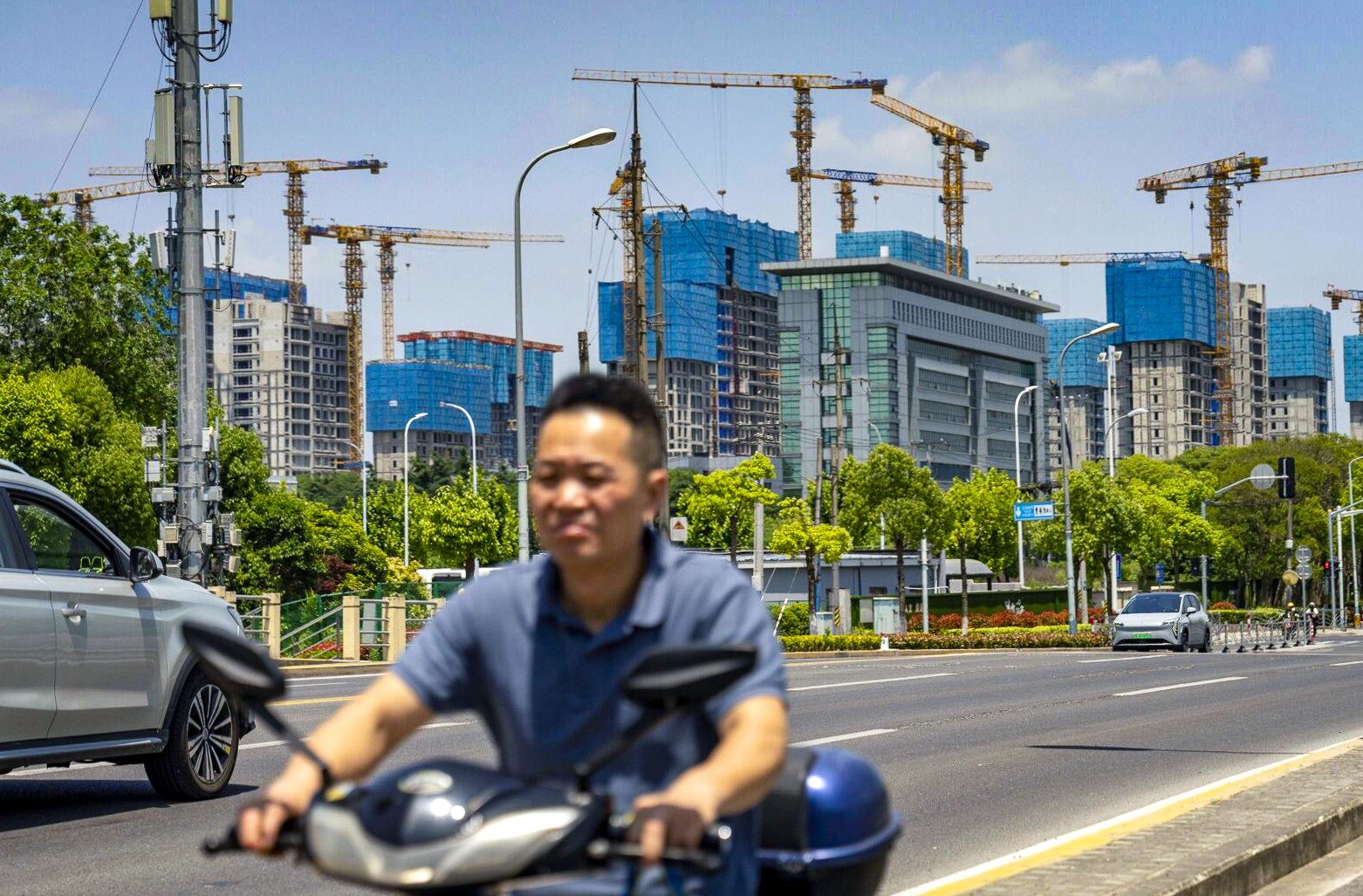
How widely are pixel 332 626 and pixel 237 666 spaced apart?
33.9 meters

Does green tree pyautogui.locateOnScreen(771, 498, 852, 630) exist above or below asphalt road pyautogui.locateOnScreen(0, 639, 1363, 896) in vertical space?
above

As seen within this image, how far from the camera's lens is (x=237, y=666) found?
310cm

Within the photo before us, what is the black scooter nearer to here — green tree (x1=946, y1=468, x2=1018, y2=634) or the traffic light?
the traffic light

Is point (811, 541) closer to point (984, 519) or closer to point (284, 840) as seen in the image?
point (984, 519)

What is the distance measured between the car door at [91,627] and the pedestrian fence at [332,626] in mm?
23042

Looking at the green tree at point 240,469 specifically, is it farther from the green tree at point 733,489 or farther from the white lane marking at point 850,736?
the white lane marking at point 850,736

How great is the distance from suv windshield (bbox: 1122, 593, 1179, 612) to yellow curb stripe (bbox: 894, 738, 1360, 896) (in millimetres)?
29328

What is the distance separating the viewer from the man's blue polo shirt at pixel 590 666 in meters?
3.12

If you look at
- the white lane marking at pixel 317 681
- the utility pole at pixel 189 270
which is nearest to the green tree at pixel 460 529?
the white lane marking at pixel 317 681

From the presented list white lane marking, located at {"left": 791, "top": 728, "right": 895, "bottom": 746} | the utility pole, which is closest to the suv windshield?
the utility pole

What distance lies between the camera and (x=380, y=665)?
32.6 meters

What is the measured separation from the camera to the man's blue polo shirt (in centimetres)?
312

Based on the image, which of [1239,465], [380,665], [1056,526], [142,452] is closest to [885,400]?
[1239,465]

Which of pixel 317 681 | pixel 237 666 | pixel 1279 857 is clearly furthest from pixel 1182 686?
pixel 237 666
